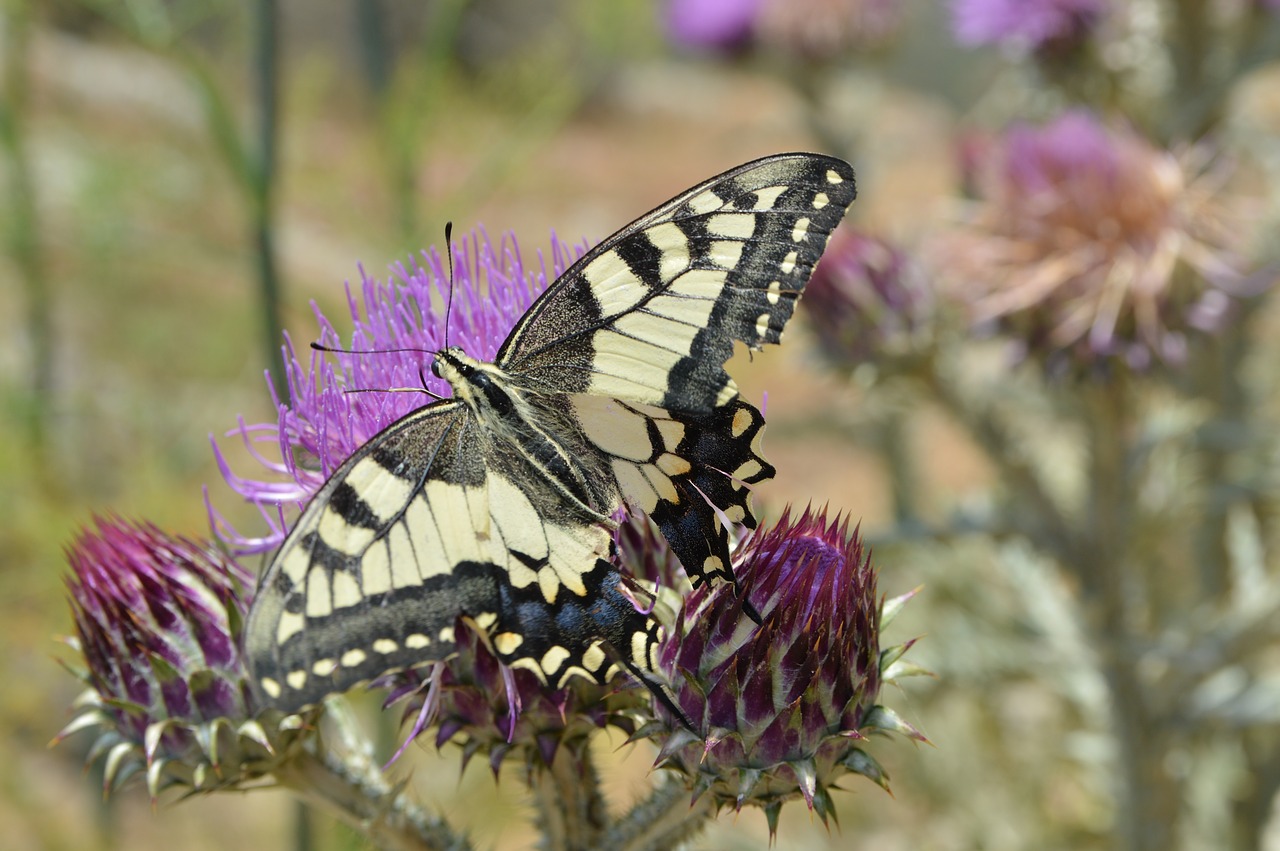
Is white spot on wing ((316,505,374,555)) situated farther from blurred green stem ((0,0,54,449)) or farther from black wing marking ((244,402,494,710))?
blurred green stem ((0,0,54,449))

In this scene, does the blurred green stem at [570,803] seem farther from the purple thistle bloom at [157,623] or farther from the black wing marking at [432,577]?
the purple thistle bloom at [157,623]

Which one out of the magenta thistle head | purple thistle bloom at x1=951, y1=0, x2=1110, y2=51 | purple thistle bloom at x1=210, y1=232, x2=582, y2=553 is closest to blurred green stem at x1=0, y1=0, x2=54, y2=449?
purple thistle bloom at x1=210, y1=232, x2=582, y2=553

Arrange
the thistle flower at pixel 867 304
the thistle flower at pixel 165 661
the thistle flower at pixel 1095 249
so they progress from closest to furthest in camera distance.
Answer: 1. the thistle flower at pixel 165 661
2. the thistle flower at pixel 1095 249
3. the thistle flower at pixel 867 304

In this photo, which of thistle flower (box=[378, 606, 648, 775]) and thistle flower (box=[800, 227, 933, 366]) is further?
thistle flower (box=[800, 227, 933, 366])

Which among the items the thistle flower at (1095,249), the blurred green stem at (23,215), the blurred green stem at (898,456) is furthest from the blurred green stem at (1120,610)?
the blurred green stem at (23,215)

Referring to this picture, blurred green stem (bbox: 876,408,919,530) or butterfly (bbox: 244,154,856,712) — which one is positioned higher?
blurred green stem (bbox: 876,408,919,530)

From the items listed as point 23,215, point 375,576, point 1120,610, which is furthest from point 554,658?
point 23,215

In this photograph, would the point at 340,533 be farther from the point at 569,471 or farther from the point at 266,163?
the point at 266,163
